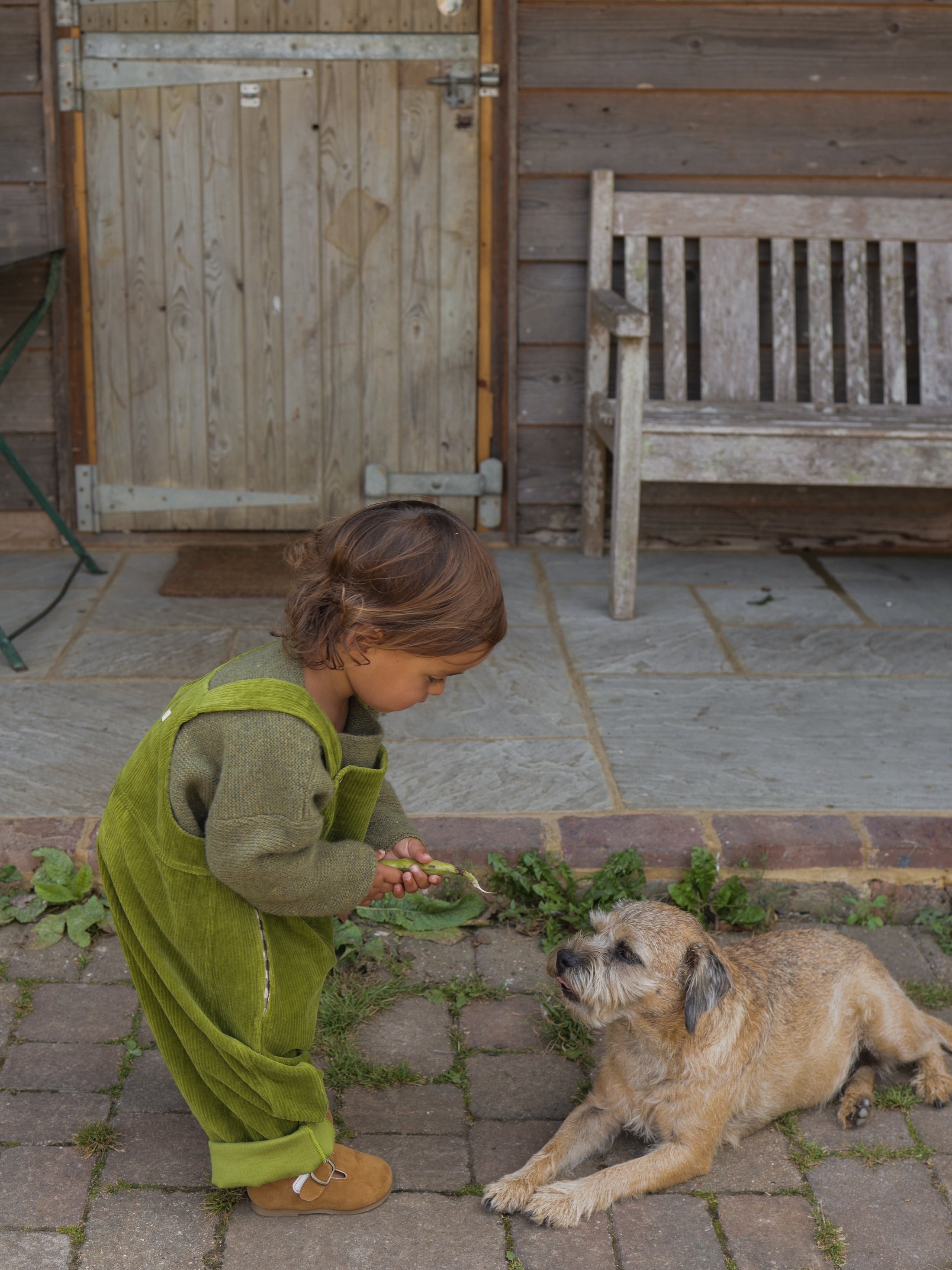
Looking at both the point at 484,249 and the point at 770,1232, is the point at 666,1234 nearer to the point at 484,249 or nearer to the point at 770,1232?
the point at 770,1232

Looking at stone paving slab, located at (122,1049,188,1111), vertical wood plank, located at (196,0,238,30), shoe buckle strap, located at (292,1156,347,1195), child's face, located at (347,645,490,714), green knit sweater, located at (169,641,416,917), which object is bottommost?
stone paving slab, located at (122,1049,188,1111)

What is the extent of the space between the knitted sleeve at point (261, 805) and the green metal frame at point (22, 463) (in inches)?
87.5

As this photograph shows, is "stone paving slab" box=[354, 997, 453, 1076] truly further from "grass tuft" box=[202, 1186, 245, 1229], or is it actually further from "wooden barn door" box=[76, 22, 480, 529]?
"wooden barn door" box=[76, 22, 480, 529]

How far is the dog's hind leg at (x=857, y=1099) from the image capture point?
2.35m

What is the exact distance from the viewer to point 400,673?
6.40 feet

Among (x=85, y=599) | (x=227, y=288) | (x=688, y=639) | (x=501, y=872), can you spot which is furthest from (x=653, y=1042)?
(x=227, y=288)

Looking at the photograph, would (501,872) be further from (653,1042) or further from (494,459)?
(494,459)

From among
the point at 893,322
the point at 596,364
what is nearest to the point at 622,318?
the point at 596,364

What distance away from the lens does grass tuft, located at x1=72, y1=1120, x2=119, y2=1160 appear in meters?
2.21

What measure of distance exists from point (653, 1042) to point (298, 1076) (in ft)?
1.91

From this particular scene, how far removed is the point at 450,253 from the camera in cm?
503

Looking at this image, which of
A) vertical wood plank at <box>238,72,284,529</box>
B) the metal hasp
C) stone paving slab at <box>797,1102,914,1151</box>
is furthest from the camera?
the metal hasp

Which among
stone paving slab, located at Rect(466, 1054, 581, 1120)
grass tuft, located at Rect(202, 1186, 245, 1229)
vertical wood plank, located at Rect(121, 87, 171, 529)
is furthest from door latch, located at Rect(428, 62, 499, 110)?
grass tuft, located at Rect(202, 1186, 245, 1229)

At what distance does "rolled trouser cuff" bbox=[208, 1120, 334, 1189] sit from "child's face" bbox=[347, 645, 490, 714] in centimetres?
68
